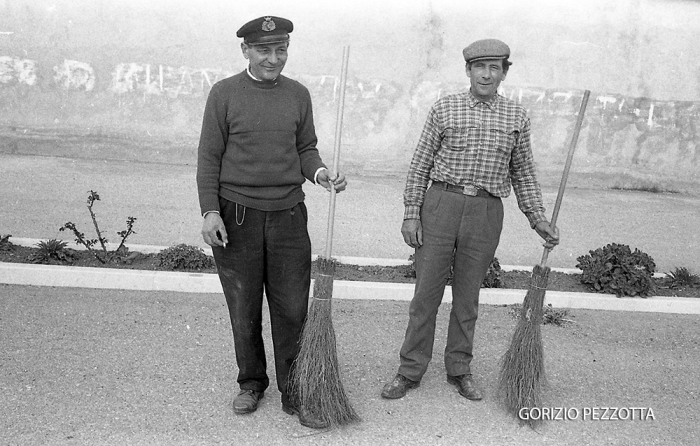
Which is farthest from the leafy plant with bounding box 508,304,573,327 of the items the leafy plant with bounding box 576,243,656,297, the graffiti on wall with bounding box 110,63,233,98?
the graffiti on wall with bounding box 110,63,233,98

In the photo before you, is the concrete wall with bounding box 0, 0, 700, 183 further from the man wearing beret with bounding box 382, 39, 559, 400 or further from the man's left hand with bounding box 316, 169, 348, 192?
the man's left hand with bounding box 316, 169, 348, 192

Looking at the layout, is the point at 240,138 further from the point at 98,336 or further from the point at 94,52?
the point at 94,52

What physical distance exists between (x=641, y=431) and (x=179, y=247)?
3780 millimetres

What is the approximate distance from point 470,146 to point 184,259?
294 cm

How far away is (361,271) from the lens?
659cm

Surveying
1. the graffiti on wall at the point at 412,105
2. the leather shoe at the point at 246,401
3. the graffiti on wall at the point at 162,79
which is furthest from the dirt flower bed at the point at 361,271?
the graffiti on wall at the point at 162,79

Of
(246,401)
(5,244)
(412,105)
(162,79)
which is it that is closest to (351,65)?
(412,105)

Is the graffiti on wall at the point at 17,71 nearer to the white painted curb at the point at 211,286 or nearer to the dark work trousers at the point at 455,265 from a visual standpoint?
the white painted curb at the point at 211,286

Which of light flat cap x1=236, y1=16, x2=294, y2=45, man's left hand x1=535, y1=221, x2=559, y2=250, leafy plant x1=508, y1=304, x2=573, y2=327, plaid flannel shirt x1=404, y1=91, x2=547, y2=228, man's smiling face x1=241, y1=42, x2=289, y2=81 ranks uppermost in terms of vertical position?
light flat cap x1=236, y1=16, x2=294, y2=45

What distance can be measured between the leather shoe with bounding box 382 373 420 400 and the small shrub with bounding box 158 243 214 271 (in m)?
2.36

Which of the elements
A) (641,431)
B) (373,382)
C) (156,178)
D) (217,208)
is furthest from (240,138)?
(156,178)

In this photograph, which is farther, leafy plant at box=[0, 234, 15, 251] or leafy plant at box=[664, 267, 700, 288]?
leafy plant at box=[664, 267, 700, 288]

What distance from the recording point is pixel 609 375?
4.89m

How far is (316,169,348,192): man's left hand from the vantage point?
3.78m
